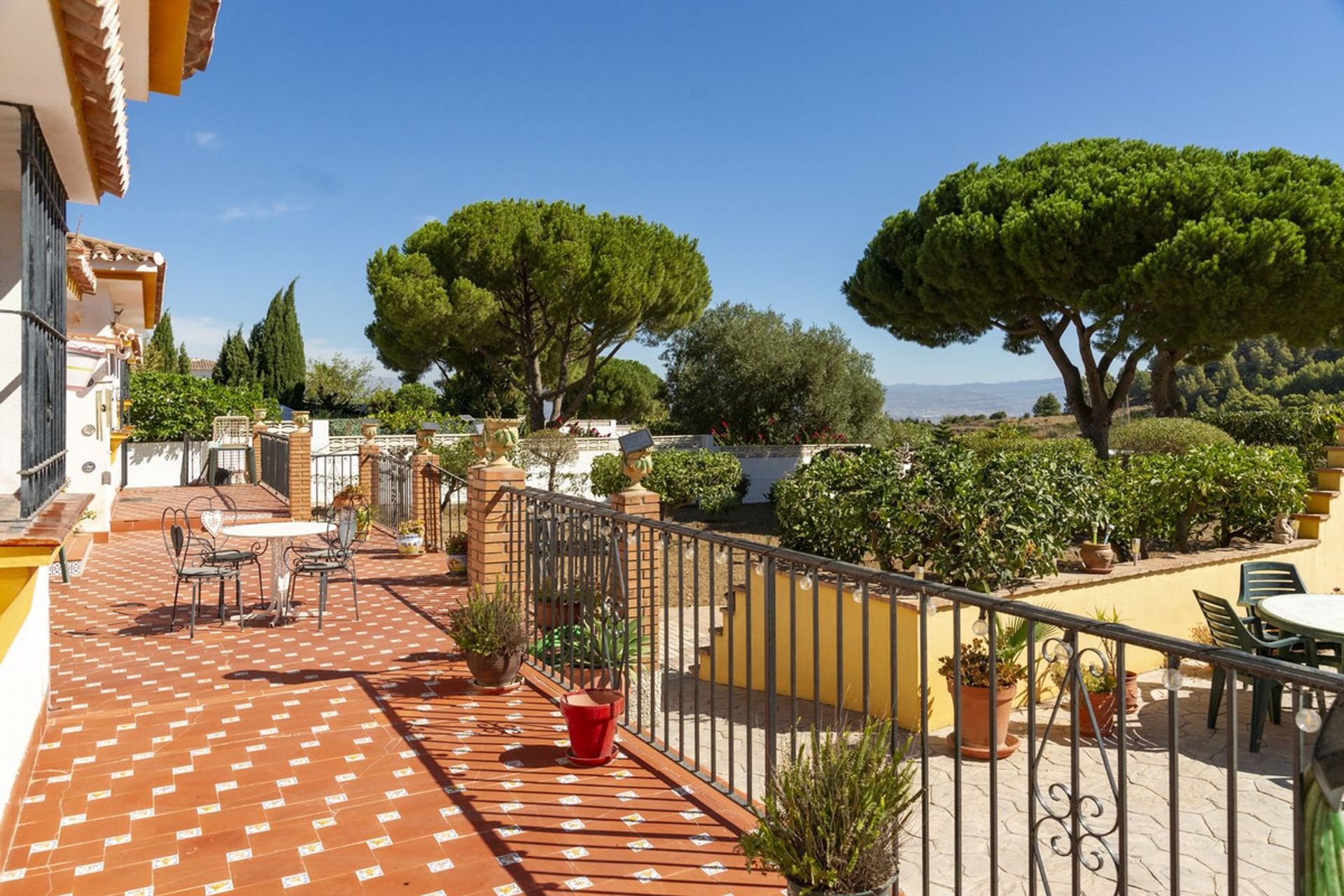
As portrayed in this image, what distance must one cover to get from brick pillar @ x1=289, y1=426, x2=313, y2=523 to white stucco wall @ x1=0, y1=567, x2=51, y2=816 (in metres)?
8.92

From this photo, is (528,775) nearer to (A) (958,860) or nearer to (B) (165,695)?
(A) (958,860)

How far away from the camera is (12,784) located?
9.93 feet

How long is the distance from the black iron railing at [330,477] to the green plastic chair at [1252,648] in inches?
464

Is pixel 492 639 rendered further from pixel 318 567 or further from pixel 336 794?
pixel 318 567

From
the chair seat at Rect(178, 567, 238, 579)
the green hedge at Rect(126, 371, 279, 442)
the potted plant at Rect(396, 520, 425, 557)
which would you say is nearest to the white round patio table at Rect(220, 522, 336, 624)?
the chair seat at Rect(178, 567, 238, 579)

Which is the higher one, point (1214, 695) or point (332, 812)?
point (332, 812)

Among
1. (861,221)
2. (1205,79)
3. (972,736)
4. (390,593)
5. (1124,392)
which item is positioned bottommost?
(972,736)

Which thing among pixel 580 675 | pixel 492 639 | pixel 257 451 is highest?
pixel 257 451

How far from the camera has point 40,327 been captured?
2686 millimetres

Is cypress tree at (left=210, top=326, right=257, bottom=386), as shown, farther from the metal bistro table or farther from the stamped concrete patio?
the metal bistro table

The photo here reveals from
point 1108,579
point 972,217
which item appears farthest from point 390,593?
point 972,217

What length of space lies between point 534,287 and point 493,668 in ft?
76.7

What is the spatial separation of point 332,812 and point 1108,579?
20.4 feet

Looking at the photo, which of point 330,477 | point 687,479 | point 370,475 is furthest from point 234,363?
point 370,475
